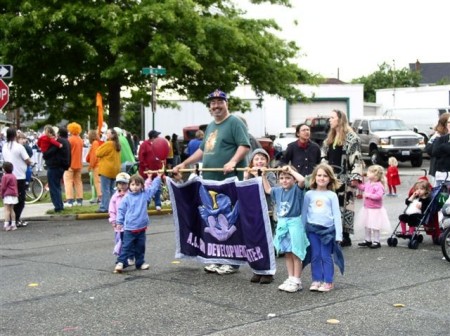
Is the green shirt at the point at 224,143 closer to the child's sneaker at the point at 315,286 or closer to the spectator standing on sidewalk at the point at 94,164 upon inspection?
the child's sneaker at the point at 315,286

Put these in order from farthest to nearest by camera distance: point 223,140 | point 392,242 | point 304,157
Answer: point 392,242 → point 304,157 → point 223,140

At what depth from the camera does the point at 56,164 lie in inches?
645

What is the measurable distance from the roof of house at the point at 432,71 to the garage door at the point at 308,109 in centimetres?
6720

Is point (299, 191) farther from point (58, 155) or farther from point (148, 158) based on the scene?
point (58, 155)

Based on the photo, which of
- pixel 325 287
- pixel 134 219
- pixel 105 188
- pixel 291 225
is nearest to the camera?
pixel 325 287

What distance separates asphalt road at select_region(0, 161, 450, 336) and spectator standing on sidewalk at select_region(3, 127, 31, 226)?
391cm

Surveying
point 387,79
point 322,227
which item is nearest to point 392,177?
point 322,227

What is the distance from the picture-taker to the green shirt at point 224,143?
895 centimetres

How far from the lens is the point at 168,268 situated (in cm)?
957

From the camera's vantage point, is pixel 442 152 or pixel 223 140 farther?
pixel 442 152

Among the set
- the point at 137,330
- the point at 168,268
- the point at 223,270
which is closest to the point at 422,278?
the point at 223,270

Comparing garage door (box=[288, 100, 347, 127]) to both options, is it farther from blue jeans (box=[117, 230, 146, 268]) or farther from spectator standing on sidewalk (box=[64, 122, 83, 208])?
blue jeans (box=[117, 230, 146, 268])

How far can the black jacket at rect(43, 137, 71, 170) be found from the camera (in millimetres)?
16359

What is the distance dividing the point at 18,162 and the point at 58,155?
57.4 inches
